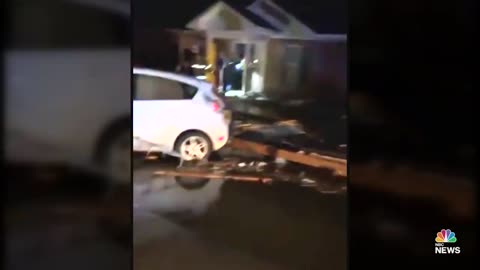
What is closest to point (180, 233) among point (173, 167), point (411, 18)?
point (173, 167)

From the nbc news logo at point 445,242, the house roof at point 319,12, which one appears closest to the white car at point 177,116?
the house roof at point 319,12

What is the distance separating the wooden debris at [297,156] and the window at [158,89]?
182 mm

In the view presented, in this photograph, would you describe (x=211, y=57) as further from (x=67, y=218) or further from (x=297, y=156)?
(x=67, y=218)

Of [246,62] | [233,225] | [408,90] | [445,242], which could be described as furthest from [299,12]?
[445,242]

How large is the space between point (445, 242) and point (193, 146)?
703mm

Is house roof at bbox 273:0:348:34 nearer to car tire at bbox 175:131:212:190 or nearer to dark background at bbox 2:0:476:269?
dark background at bbox 2:0:476:269

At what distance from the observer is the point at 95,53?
70.5 inches

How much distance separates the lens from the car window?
179 centimetres

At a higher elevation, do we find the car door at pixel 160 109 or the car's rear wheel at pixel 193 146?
the car door at pixel 160 109

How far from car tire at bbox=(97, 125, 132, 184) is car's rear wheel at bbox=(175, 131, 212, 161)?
0.13 metres

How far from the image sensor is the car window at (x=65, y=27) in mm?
1787

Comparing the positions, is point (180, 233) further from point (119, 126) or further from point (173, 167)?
point (119, 126)

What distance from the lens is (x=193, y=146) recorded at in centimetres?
181

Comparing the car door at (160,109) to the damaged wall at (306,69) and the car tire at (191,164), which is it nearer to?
the car tire at (191,164)
